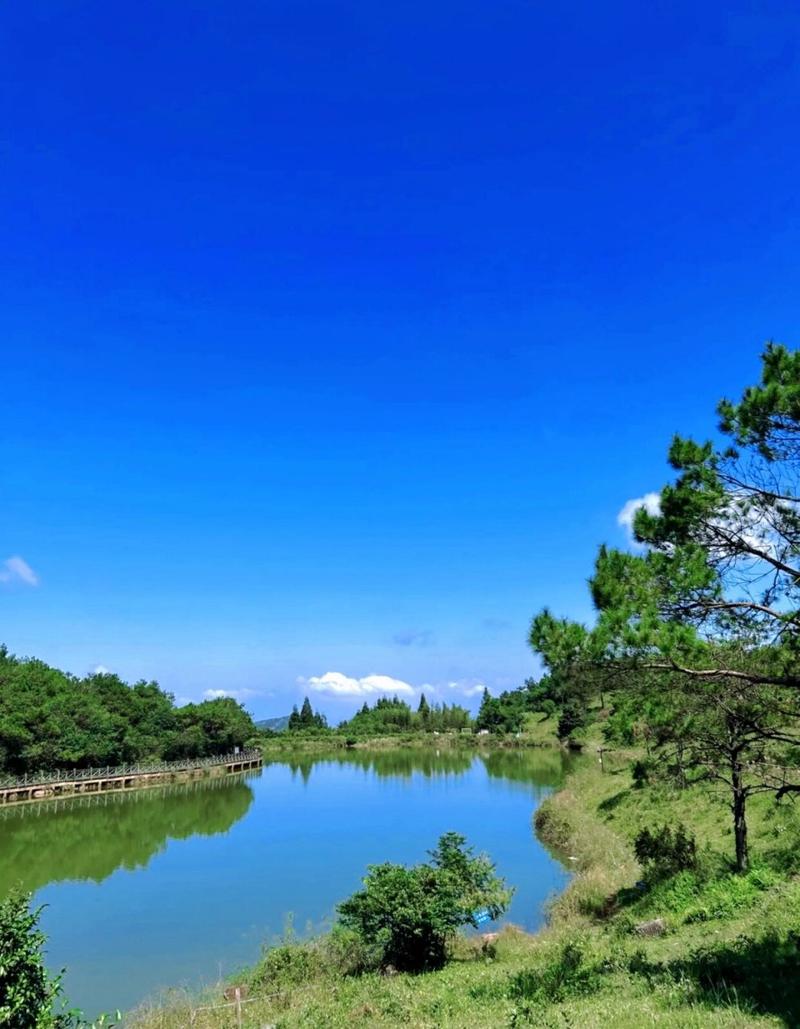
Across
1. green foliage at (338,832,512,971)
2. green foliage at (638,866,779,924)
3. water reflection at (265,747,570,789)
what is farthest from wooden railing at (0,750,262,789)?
green foliage at (638,866,779,924)

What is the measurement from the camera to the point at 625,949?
1059cm

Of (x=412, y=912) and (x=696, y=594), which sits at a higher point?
(x=696, y=594)

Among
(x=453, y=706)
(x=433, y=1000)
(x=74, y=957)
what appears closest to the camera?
(x=433, y=1000)

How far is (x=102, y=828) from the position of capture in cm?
3628

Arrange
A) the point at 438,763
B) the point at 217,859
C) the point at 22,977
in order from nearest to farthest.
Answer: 1. the point at 22,977
2. the point at 217,859
3. the point at 438,763

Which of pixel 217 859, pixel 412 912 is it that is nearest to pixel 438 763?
pixel 217 859

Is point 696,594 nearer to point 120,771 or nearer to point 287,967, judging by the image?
point 287,967

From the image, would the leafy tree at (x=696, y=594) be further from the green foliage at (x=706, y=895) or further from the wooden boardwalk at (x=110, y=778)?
the wooden boardwalk at (x=110, y=778)

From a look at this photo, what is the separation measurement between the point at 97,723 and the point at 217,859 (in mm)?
30652

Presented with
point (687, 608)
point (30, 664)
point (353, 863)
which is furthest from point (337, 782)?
point (687, 608)

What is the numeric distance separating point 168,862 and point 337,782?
32.6 metres

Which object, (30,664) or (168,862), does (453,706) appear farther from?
(168,862)

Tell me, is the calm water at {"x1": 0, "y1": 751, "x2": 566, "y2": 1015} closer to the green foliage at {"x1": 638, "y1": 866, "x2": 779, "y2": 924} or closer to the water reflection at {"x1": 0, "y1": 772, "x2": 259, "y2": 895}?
the water reflection at {"x1": 0, "y1": 772, "x2": 259, "y2": 895}

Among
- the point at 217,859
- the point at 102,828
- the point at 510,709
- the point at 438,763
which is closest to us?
the point at 217,859
